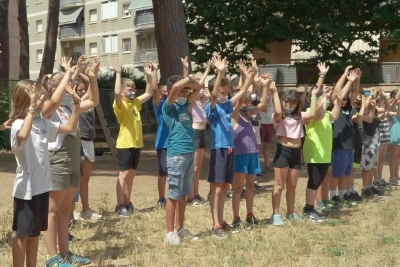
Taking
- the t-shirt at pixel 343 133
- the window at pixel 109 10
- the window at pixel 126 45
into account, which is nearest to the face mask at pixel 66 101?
the t-shirt at pixel 343 133

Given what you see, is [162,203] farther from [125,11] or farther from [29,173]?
[125,11]

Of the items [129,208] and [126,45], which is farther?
[126,45]

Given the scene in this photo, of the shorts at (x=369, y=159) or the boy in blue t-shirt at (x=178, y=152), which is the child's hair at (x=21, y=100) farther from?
the shorts at (x=369, y=159)

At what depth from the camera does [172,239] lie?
6.83 metres

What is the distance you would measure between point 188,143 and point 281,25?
2167cm

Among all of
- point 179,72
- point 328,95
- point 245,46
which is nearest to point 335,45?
point 245,46

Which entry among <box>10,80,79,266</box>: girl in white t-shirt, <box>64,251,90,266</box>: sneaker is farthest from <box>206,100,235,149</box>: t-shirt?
<box>10,80,79,266</box>: girl in white t-shirt

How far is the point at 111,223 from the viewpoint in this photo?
7.94 meters

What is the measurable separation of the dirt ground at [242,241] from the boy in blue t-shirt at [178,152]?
32 cm

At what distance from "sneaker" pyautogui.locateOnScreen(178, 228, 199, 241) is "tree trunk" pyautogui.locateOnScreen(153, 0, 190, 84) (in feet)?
27.1

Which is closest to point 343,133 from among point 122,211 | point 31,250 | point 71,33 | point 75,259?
point 122,211

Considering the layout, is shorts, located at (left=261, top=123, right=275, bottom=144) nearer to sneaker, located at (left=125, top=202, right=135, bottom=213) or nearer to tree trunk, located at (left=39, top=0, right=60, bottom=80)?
sneaker, located at (left=125, top=202, right=135, bottom=213)

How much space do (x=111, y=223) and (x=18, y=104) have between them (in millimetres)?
2959

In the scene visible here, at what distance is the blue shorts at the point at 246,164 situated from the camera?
7.72m
